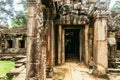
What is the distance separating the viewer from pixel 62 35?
11.3m

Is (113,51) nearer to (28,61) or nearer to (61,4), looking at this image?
(61,4)

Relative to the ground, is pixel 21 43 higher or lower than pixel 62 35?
lower

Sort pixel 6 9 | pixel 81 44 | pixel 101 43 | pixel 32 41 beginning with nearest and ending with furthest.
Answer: pixel 32 41 < pixel 101 43 < pixel 81 44 < pixel 6 9

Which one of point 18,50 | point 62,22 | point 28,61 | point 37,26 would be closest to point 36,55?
point 28,61

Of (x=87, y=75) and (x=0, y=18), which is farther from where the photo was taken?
(x=0, y=18)

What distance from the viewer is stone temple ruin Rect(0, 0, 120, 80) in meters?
5.32

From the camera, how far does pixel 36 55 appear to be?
17.5 feet

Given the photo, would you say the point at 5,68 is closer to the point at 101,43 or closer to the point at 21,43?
the point at 21,43

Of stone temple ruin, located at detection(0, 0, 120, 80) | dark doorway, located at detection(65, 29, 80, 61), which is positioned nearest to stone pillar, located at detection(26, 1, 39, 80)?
stone temple ruin, located at detection(0, 0, 120, 80)

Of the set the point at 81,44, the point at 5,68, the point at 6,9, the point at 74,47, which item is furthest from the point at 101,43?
the point at 6,9

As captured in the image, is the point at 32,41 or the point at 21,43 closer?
the point at 32,41

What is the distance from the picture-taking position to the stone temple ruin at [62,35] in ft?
17.5

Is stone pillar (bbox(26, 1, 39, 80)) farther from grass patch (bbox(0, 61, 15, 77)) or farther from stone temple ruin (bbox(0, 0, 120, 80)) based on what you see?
grass patch (bbox(0, 61, 15, 77))

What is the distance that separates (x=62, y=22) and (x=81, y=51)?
2.12m
